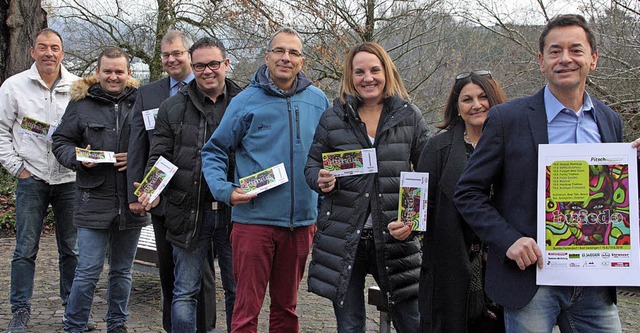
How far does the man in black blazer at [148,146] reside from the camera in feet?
16.9

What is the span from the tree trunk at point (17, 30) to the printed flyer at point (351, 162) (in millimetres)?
8466

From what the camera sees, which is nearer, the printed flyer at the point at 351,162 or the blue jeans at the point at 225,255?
the printed flyer at the point at 351,162

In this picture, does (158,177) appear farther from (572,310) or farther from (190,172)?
(572,310)

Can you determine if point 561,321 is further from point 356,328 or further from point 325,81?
point 325,81

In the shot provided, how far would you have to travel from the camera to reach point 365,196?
13.4 ft

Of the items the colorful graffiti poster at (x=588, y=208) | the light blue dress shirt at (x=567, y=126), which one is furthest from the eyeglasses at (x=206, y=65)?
the colorful graffiti poster at (x=588, y=208)

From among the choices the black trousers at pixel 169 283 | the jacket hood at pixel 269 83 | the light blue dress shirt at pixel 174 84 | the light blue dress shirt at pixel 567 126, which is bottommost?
the black trousers at pixel 169 283

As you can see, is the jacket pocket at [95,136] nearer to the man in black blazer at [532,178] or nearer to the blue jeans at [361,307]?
the blue jeans at [361,307]

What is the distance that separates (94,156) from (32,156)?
2.50ft

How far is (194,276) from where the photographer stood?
15.8 feet

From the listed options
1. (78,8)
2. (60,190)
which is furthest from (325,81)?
(60,190)

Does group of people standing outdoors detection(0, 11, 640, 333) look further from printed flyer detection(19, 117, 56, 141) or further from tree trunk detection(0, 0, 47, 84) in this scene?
tree trunk detection(0, 0, 47, 84)

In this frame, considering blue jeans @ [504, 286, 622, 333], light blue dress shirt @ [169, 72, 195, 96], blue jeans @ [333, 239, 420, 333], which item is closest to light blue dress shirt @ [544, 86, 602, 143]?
blue jeans @ [504, 286, 622, 333]

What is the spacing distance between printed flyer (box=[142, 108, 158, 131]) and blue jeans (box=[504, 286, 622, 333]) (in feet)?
10.4
